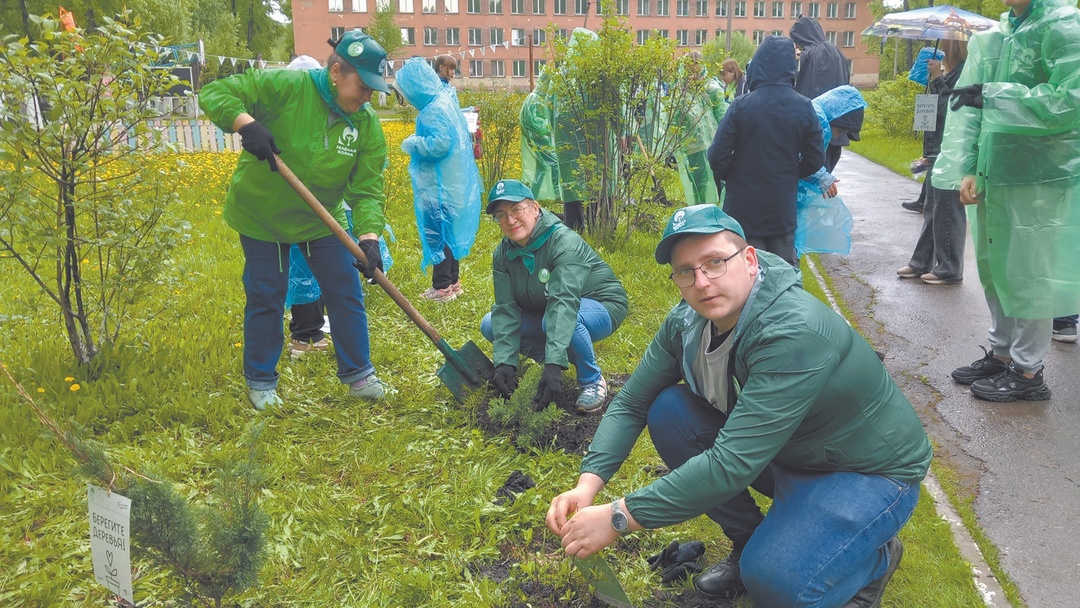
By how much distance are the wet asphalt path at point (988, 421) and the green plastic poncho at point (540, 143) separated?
2.75m

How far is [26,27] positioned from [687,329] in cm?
3463

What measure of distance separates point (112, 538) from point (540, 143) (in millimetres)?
6043

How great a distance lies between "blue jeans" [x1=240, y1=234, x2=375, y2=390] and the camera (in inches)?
153

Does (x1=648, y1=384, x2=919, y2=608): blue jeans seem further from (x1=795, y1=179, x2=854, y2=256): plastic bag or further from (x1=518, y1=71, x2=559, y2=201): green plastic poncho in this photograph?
(x1=518, y1=71, x2=559, y2=201): green plastic poncho

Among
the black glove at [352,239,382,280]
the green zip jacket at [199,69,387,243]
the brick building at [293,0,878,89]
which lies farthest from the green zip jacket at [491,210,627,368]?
the brick building at [293,0,878,89]

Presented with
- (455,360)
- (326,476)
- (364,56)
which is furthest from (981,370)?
(364,56)

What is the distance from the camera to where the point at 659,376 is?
2547 mm

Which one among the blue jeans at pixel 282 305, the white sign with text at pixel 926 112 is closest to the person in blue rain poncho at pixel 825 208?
the white sign with text at pixel 926 112

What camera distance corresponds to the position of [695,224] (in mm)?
2141

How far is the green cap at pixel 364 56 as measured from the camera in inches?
140

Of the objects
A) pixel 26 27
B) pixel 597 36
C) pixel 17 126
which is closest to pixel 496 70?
pixel 26 27

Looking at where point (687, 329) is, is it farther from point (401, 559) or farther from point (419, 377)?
point (419, 377)

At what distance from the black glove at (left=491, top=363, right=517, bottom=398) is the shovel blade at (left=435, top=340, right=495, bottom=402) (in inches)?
9.7

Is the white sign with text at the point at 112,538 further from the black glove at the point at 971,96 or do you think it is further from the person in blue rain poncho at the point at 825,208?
the person in blue rain poncho at the point at 825,208
